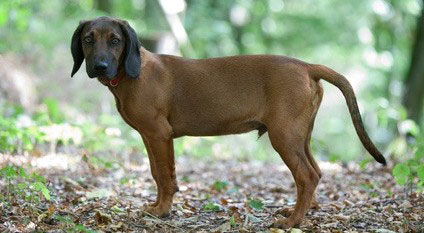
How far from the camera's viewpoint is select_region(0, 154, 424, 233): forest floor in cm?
525

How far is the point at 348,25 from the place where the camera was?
1902 centimetres

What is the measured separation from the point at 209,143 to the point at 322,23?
7714 millimetres

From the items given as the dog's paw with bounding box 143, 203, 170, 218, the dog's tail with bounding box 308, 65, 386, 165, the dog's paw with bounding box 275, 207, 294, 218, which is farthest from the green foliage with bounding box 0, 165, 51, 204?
the dog's tail with bounding box 308, 65, 386, 165

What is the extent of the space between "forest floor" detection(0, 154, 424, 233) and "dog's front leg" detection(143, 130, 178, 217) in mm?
143

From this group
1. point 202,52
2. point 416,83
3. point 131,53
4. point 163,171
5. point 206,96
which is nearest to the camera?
point 131,53

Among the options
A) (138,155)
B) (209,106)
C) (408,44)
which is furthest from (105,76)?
(408,44)

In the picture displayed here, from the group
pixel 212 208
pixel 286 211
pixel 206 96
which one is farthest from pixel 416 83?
pixel 206 96

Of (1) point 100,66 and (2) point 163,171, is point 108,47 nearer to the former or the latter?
(1) point 100,66

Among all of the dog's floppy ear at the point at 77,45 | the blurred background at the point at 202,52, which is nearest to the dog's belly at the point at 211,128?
the dog's floppy ear at the point at 77,45

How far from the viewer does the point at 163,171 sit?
575 cm

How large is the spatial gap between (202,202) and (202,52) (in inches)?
A: 426

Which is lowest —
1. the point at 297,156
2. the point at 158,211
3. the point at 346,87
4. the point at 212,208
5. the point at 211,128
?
the point at 212,208

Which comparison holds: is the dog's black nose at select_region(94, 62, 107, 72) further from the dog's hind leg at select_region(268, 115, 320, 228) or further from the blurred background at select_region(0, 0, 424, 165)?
the blurred background at select_region(0, 0, 424, 165)

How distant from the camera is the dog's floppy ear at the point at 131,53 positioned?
558 centimetres
